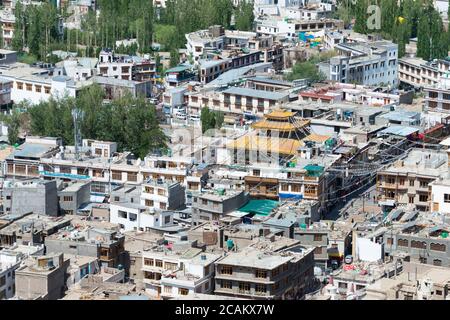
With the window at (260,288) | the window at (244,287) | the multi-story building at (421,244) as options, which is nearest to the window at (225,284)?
the window at (244,287)

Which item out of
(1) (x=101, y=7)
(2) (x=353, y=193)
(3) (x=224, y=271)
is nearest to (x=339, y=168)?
(2) (x=353, y=193)

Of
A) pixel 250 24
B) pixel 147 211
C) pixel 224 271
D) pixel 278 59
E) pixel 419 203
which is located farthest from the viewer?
pixel 250 24

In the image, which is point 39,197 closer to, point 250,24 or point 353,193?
point 353,193

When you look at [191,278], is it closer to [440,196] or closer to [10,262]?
[10,262]

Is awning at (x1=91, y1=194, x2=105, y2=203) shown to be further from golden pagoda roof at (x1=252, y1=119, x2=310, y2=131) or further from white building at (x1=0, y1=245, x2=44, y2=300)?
golden pagoda roof at (x1=252, y1=119, x2=310, y2=131)

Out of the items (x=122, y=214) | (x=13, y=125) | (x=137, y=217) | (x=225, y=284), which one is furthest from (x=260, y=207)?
(x=13, y=125)

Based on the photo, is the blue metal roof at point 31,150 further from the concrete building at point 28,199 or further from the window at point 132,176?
the concrete building at point 28,199
